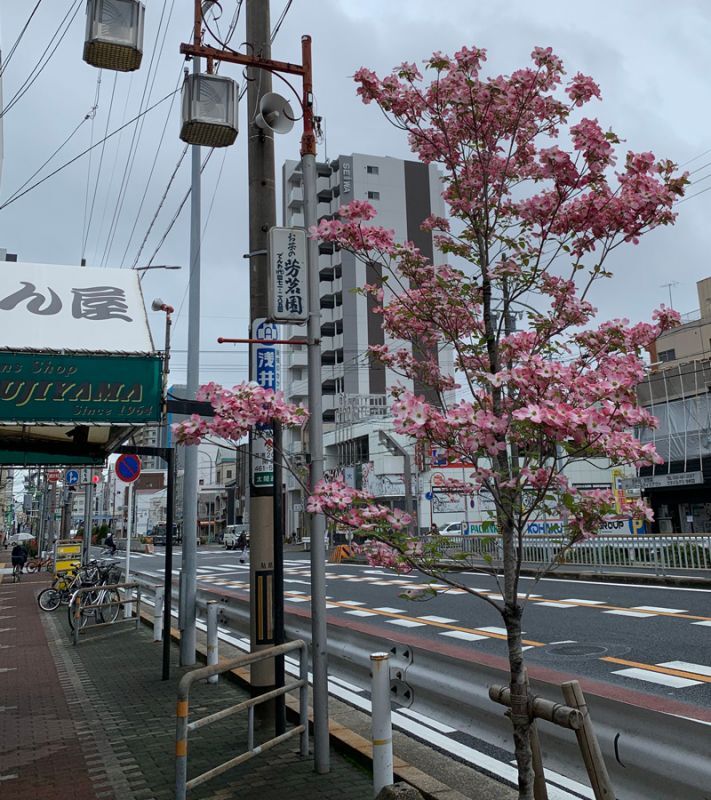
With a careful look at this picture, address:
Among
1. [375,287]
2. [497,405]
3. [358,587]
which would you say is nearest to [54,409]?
[375,287]

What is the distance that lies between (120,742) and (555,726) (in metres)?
4.05

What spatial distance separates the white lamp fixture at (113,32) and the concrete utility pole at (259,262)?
1.52 m

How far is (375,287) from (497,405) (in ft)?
4.62

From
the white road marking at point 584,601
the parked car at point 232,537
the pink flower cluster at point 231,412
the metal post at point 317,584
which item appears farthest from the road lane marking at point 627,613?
the parked car at point 232,537

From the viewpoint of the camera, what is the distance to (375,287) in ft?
15.3

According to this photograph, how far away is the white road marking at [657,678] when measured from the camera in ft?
25.3

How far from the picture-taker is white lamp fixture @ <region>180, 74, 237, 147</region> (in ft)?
25.3

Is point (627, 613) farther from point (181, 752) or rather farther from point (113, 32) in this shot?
point (113, 32)

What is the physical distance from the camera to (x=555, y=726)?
4.06 m

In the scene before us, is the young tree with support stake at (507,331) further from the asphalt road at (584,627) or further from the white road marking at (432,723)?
the white road marking at (432,723)

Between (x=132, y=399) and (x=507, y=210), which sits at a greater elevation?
(x=507, y=210)

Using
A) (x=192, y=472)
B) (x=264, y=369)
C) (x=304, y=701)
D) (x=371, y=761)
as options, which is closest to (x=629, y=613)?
(x=192, y=472)

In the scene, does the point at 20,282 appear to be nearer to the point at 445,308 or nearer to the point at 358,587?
the point at 445,308

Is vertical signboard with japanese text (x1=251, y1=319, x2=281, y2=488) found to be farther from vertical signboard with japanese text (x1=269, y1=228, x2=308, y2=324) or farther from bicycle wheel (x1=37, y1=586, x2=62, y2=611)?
bicycle wheel (x1=37, y1=586, x2=62, y2=611)
